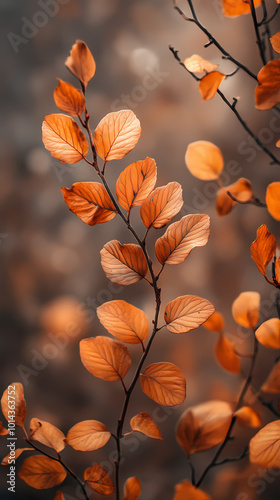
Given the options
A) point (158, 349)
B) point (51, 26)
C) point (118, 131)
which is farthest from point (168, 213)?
point (51, 26)

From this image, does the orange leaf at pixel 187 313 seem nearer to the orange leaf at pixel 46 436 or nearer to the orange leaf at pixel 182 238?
the orange leaf at pixel 182 238

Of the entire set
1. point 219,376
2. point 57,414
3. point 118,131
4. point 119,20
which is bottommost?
point 219,376

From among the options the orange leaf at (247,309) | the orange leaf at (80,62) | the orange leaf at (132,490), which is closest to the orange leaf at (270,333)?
the orange leaf at (247,309)

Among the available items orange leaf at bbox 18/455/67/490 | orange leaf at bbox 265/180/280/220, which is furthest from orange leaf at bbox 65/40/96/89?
orange leaf at bbox 18/455/67/490

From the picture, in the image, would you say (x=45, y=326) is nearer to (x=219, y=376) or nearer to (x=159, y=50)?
(x=219, y=376)

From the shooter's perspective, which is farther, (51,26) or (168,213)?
(51,26)

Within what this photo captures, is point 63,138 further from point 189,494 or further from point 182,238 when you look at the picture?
point 189,494
